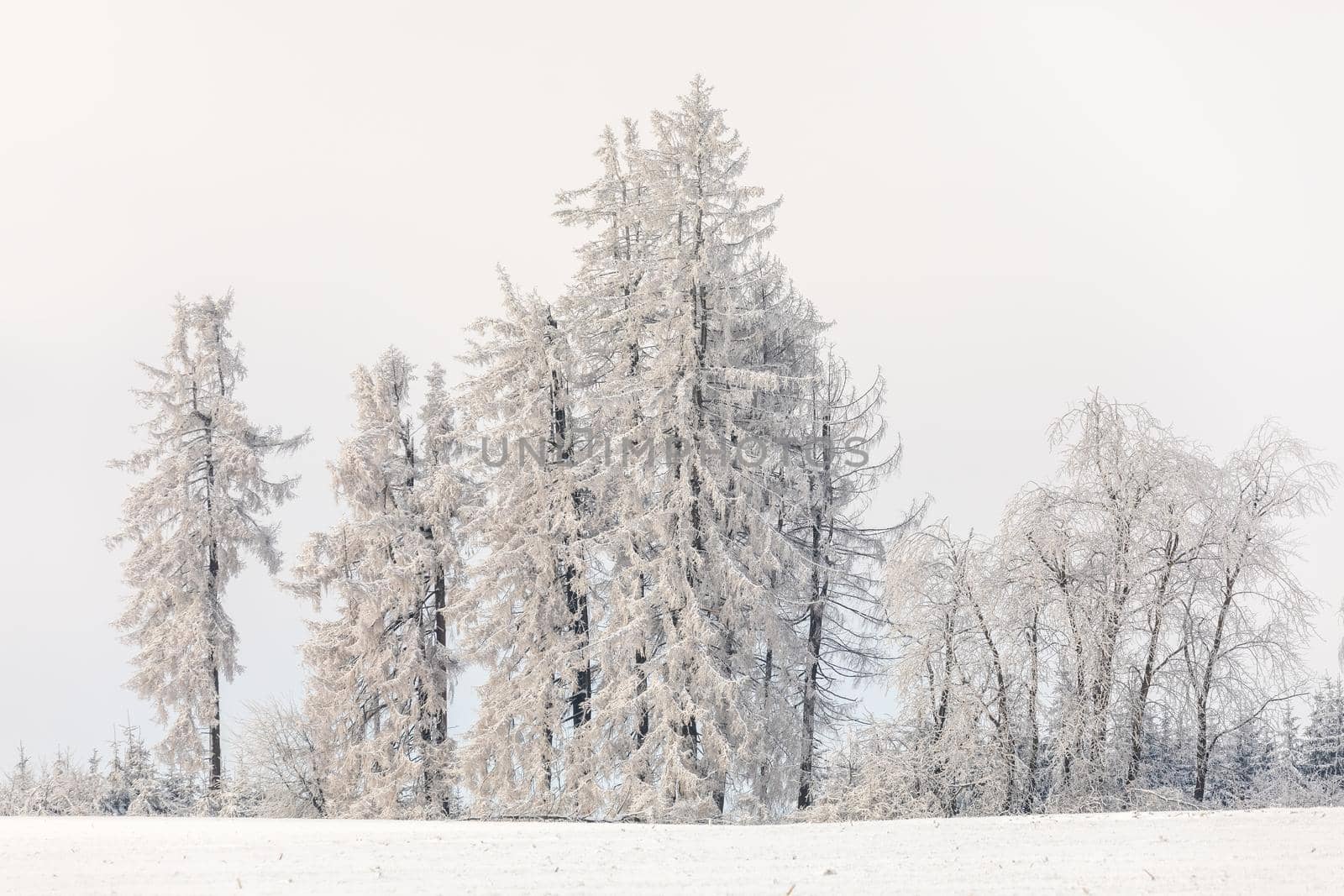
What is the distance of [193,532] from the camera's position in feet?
77.0

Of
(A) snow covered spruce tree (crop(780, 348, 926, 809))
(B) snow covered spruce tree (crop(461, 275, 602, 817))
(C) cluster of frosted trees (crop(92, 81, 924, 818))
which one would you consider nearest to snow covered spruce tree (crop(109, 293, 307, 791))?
(C) cluster of frosted trees (crop(92, 81, 924, 818))

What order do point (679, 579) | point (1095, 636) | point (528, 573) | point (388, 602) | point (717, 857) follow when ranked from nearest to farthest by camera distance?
1. point (717, 857)
2. point (1095, 636)
3. point (679, 579)
4. point (528, 573)
5. point (388, 602)

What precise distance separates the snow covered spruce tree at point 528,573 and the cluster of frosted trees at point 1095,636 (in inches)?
230

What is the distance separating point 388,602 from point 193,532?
470 centimetres

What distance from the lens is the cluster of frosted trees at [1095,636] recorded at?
55.8ft

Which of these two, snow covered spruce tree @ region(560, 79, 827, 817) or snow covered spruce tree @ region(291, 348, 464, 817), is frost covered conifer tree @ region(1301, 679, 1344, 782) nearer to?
snow covered spruce tree @ region(560, 79, 827, 817)

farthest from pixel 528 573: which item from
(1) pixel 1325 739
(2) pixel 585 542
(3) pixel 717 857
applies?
(1) pixel 1325 739

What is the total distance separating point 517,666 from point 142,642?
862 cm

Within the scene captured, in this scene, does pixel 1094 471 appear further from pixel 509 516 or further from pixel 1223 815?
pixel 509 516

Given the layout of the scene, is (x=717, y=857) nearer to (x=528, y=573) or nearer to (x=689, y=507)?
(x=689, y=507)

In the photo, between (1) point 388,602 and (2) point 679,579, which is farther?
(1) point 388,602

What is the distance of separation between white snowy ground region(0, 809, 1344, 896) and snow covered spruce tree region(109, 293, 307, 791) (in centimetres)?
864

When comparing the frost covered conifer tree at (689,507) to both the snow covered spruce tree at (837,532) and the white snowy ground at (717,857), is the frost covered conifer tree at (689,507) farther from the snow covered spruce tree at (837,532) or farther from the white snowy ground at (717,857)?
the white snowy ground at (717,857)

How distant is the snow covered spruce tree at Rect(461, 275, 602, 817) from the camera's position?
20.9m
